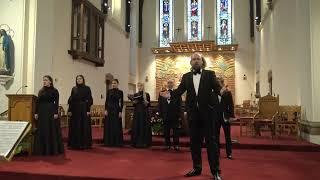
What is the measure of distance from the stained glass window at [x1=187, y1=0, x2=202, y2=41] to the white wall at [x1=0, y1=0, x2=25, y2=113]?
13.3 meters

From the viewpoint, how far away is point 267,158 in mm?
5895

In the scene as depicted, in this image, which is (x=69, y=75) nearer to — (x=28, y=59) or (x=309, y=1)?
(x=28, y=59)

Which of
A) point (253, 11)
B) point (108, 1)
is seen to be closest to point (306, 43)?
point (108, 1)

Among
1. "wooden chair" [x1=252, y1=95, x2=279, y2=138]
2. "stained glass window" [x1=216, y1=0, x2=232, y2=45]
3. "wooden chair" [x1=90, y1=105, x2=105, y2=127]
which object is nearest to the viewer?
"wooden chair" [x1=252, y1=95, x2=279, y2=138]

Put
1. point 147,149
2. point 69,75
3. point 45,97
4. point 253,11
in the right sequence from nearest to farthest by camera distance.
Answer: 1. point 45,97
2. point 147,149
3. point 69,75
4. point 253,11

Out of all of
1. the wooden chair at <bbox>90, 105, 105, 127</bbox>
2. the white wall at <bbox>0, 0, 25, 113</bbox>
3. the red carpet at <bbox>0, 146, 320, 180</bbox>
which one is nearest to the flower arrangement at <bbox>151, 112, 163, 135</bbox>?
the red carpet at <bbox>0, 146, 320, 180</bbox>

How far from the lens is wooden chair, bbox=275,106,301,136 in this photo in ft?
28.7

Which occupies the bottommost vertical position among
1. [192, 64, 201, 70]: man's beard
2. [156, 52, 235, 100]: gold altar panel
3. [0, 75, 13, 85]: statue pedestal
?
[192, 64, 201, 70]: man's beard

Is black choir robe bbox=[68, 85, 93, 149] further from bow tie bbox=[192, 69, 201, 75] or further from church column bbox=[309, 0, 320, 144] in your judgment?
church column bbox=[309, 0, 320, 144]

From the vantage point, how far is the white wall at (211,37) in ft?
62.2

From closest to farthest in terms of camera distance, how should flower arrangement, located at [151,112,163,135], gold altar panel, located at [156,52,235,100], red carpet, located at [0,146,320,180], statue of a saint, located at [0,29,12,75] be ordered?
red carpet, located at [0,146,320,180] < statue of a saint, located at [0,29,12,75] < flower arrangement, located at [151,112,163,135] < gold altar panel, located at [156,52,235,100]

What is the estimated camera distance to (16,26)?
292 inches

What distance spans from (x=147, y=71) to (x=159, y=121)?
11888 mm

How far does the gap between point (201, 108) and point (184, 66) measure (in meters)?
15.8
